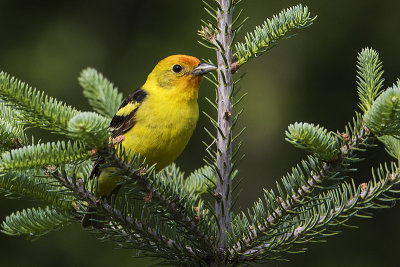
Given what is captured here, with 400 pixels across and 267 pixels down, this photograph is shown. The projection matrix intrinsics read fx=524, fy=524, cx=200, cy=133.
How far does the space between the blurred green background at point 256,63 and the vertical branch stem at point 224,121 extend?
2.90 m

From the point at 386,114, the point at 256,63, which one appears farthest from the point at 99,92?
the point at 256,63

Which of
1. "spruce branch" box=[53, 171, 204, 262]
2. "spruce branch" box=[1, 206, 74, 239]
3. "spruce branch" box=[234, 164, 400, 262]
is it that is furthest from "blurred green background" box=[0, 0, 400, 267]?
"spruce branch" box=[234, 164, 400, 262]

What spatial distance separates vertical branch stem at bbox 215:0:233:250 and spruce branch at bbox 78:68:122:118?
1356 millimetres

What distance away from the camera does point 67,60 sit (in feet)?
19.5

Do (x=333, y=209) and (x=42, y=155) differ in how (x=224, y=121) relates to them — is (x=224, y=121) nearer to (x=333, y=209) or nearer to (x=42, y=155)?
(x=333, y=209)

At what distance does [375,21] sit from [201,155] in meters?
2.42

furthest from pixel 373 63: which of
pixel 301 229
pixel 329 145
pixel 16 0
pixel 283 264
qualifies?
pixel 16 0

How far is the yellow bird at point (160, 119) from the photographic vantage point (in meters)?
3.50

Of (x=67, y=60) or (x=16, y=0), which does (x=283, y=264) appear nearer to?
(x=67, y=60)

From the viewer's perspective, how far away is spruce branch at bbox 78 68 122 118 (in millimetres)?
3674

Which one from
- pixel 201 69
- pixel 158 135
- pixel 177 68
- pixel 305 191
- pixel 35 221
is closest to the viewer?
pixel 305 191

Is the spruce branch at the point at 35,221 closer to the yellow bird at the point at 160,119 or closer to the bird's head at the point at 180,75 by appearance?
the yellow bird at the point at 160,119

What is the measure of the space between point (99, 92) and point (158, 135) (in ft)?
1.99

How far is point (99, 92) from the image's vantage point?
12.4 feet
